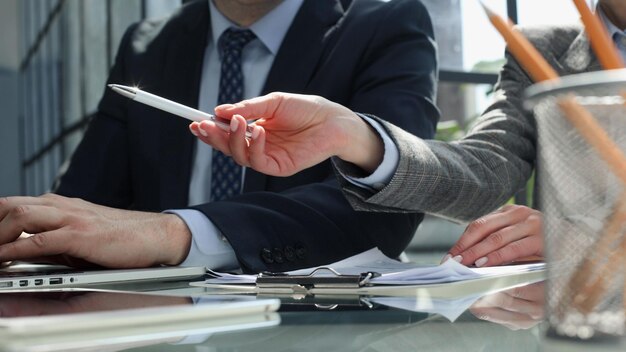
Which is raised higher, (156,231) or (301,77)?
(301,77)

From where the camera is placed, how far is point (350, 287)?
2.42ft

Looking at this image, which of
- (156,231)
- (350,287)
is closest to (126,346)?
(350,287)

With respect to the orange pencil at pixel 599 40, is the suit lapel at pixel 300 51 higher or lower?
lower

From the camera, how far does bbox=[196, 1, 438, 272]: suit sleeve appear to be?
112 cm

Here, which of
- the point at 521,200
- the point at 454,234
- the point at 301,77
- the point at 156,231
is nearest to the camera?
the point at 156,231

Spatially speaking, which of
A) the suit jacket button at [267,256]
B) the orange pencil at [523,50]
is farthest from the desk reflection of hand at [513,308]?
the suit jacket button at [267,256]

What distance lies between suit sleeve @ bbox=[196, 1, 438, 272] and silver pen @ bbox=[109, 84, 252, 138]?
0.19 metres

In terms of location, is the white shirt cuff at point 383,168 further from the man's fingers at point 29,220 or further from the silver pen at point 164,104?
the man's fingers at point 29,220

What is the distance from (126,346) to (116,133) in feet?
4.60

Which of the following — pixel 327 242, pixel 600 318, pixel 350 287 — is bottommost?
pixel 327 242

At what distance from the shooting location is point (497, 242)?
104cm

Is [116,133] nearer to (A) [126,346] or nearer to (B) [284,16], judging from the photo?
(B) [284,16]

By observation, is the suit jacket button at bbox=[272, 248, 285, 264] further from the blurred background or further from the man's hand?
the blurred background

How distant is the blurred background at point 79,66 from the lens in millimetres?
2652
